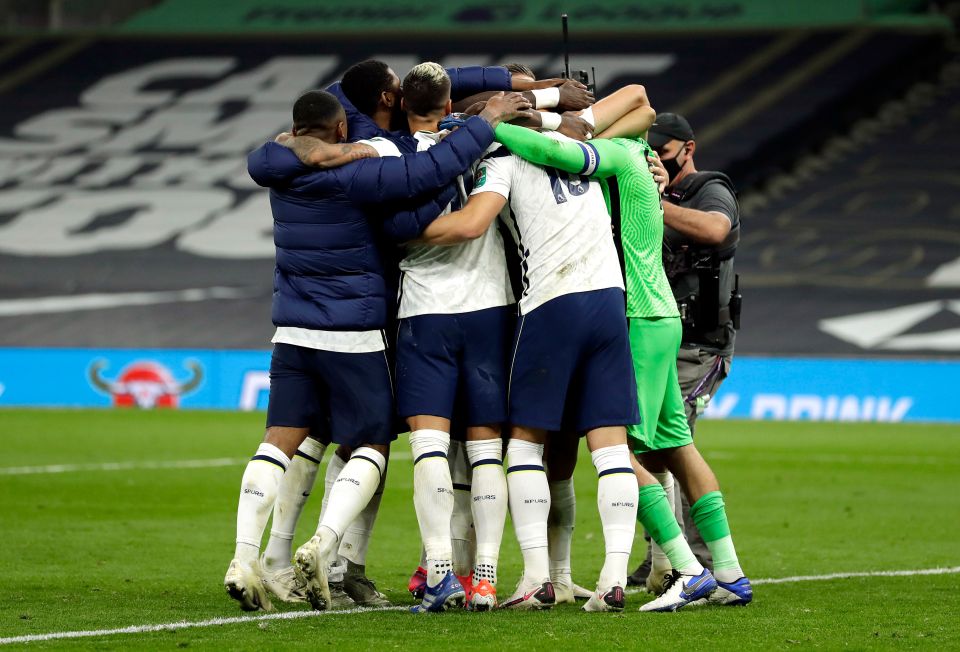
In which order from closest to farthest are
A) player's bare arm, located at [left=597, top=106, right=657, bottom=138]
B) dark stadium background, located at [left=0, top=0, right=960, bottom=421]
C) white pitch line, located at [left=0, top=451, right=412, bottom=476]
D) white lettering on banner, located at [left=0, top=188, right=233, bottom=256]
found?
player's bare arm, located at [left=597, top=106, right=657, bottom=138]
white pitch line, located at [left=0, top=451, right=412, bottom=476]
dark stadium background, located at [left=0, top=0, right=960, bottom=421]
white lettering on banner, located at [left=0, top=188, right=233, bottom=256]

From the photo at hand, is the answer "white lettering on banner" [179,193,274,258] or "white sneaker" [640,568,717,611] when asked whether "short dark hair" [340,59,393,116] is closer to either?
"white sneaker" [640,568,717,611]

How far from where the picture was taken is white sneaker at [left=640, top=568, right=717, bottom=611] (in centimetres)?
609

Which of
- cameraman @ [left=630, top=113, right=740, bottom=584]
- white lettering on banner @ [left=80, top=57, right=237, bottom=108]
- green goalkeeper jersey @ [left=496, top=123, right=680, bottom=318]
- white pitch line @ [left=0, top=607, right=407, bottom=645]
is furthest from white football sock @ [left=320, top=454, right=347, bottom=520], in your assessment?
white lettering on banner @ [left=80, top=57, right=237, bottom=108]

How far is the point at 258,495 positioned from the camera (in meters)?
6.06

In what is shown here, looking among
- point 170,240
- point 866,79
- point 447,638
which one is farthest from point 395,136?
point 866,79

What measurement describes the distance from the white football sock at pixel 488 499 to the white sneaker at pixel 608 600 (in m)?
0.41

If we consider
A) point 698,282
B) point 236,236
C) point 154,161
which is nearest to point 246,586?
point 698,282

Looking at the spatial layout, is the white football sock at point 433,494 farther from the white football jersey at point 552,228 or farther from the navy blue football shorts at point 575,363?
the white football jersey at point 552,228

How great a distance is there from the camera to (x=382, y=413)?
6145mm

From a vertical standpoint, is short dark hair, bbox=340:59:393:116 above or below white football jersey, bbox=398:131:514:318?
above

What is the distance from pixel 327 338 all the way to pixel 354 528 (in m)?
1.00

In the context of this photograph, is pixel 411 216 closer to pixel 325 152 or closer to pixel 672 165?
pixel 325 152

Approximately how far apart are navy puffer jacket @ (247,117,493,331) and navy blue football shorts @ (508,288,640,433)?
62 centimetres

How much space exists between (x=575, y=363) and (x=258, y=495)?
140cm
